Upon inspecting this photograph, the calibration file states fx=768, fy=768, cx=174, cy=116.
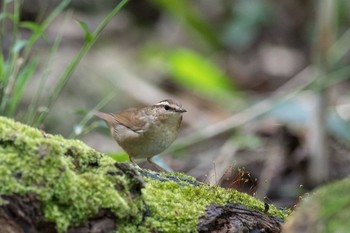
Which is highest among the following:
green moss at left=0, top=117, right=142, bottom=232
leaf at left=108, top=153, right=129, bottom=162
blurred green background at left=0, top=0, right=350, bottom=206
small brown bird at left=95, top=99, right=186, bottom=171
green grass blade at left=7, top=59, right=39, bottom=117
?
blurred green background at left=0, top=0, right=350, bottom=206

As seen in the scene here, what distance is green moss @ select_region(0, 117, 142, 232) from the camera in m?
2.94

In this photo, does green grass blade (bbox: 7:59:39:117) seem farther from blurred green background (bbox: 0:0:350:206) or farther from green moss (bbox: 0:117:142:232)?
green moss (bbox: 0:117:142:232)

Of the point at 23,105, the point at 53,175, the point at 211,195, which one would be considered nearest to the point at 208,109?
the point at 23,105

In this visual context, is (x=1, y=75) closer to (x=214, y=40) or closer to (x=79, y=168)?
(x=79, y=168)

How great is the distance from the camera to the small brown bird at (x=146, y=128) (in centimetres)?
552

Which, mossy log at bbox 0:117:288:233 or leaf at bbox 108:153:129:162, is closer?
mossy log at bbox 0:117:288:233

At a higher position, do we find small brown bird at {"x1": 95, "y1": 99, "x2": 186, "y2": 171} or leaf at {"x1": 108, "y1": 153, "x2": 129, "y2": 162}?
small brown bird at {"x1": 95, "y1": 99, "x2": 186, "y2": 171}

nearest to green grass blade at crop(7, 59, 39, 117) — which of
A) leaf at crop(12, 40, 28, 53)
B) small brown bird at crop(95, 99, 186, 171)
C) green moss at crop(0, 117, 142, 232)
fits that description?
leaf at crop(12, 40, 28, 53)

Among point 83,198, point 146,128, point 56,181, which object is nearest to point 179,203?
point 83,198

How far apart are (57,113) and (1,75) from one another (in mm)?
4982

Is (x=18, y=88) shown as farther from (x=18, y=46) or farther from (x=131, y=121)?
(x=131, y=121)

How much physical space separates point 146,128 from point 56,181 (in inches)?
106

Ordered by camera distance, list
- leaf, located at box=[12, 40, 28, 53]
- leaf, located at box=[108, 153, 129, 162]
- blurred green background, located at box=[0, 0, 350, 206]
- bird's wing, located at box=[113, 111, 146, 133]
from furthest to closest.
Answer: blurred green background, located at box=[0, 0, 350, 206] < bird's wing, located at box=[113, 111, 146, 133] < leaf, located at box=[12, 40, 28, 53] < leaf, located at box=[108, 153, 129, 162]

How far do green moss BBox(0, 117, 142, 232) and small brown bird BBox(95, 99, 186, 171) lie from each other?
84.6 inches
